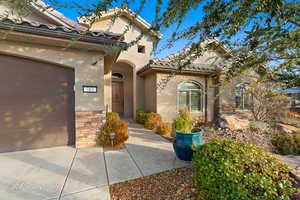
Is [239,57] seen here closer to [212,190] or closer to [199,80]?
[212,190]

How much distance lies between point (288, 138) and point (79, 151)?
6168mm

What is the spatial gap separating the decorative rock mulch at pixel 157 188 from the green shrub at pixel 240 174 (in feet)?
1.19

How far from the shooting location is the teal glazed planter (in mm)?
2754

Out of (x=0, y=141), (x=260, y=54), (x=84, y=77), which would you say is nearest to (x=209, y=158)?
(x=260, y=54)

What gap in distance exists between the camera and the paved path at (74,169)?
1949 mm

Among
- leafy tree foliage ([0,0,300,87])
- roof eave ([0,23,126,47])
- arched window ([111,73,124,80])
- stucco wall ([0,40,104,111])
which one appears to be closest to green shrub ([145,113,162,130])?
stucco wall ([0,40,104,111])

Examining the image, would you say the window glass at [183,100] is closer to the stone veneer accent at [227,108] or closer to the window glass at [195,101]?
the window glass at [195,101]

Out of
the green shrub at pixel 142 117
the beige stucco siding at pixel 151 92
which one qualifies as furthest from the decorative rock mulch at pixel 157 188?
the beige stucco siding at pixel 151 92

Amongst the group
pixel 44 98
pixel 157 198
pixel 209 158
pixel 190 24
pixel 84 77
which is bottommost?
pixel 157 198

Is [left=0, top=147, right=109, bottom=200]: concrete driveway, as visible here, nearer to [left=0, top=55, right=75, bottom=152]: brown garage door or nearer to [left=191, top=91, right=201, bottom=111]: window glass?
[left=0, top=55, right=75, bottom=152]: brown garage door

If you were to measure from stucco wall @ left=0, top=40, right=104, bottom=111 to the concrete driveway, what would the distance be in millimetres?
1312

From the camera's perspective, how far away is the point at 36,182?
2.15 m

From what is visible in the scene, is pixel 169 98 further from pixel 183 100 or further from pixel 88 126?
pixel 88 126

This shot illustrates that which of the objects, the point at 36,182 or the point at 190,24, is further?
the point at 36,182
